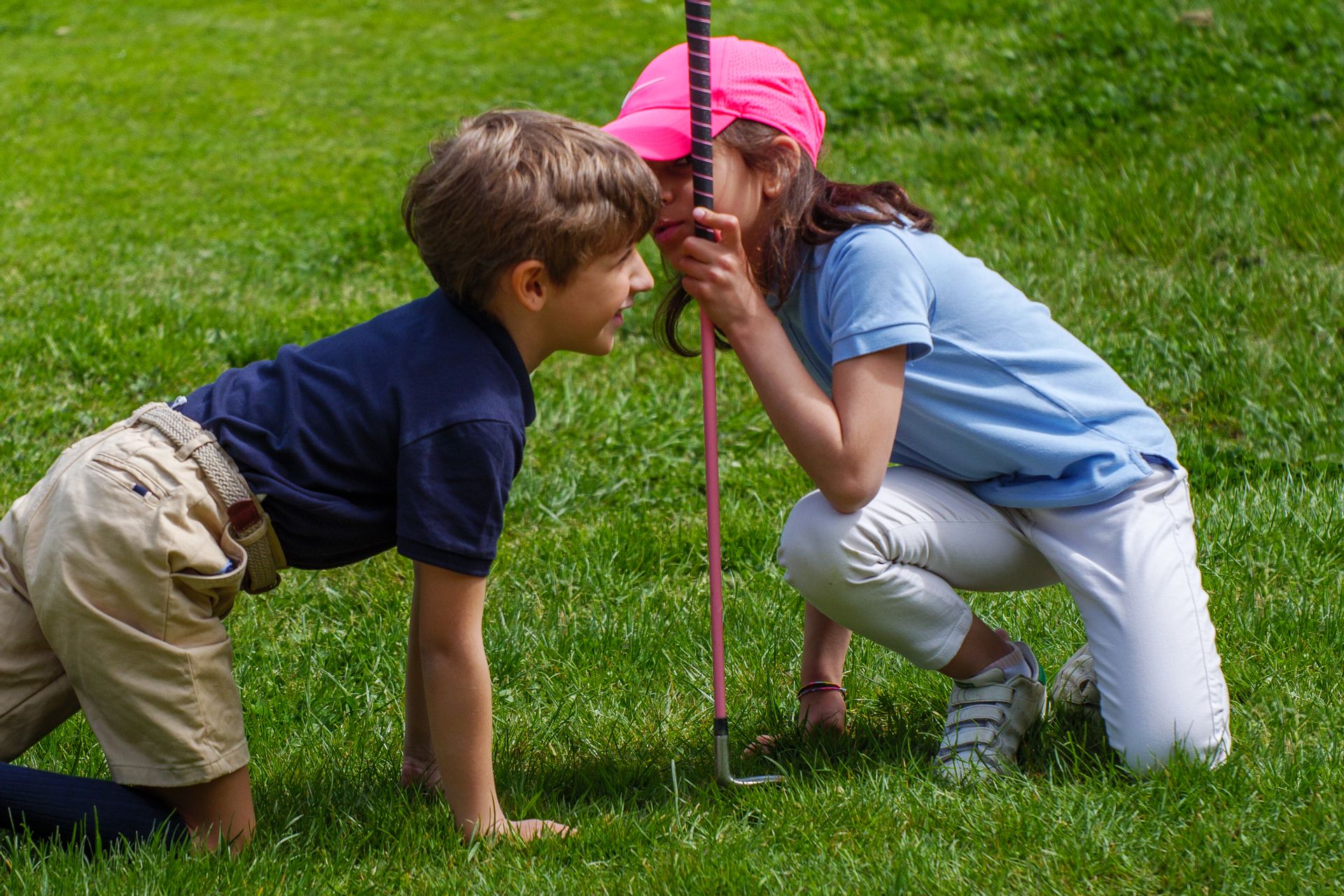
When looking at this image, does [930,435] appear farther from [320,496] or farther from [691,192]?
[320,496]

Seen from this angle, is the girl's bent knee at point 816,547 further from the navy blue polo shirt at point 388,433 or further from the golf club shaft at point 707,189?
the navy blue polo shirt at point 388,433

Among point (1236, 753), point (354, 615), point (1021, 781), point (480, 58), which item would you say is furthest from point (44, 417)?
point (480, 58)

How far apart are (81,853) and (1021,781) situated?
1.63 metres

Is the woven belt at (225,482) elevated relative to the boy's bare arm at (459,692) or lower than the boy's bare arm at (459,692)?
elevated

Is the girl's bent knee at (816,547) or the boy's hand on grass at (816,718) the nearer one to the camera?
the girl's bent knee at (816,547)

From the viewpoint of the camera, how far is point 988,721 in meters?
2.64

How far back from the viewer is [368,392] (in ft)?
7.30

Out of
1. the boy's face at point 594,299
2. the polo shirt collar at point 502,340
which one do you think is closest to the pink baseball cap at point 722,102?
the boy's face at point 594,299

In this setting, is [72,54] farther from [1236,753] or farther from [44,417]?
[1236,753]

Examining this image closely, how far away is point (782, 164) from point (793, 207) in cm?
9

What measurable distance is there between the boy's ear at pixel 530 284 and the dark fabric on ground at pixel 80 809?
1.07 m

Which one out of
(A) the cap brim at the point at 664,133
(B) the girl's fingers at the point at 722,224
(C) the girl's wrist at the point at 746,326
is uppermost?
(A) the cap brim at the point at 664,133

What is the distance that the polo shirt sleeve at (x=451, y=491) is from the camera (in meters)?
2.15

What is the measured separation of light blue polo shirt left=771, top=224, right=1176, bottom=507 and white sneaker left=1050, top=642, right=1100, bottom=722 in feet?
1.29
